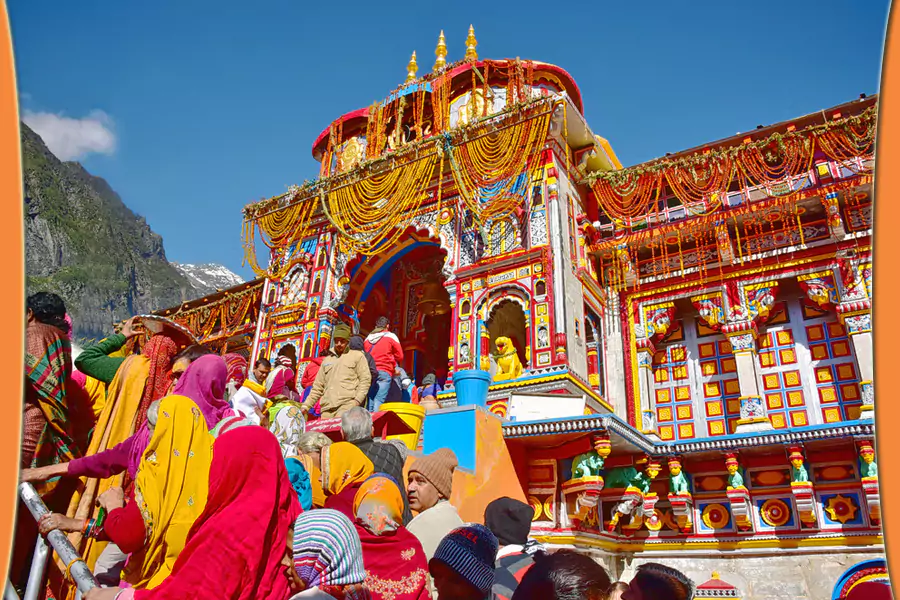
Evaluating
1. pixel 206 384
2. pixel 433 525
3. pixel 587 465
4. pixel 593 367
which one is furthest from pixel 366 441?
pixel 593 367

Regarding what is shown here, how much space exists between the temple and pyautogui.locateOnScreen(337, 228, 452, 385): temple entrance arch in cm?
5

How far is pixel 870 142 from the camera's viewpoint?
8.82 meters

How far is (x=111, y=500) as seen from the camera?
244cm

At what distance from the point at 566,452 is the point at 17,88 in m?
6.09

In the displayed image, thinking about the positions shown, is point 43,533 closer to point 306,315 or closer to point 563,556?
point 563,556

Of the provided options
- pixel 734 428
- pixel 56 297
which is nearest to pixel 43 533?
pixel 56 297

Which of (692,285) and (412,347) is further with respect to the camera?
(412,347)

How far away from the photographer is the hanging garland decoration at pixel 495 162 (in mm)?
Answer: 10680

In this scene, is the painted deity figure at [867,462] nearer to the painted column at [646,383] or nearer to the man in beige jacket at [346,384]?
the painted column at [646,383]

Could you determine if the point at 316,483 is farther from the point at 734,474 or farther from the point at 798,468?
the point at 798,468

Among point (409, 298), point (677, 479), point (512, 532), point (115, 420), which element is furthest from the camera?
point (409, 298)

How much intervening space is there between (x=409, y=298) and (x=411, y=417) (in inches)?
302

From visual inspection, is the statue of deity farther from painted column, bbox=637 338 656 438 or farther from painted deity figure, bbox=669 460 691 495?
painted column, bbox=637 338 656 438

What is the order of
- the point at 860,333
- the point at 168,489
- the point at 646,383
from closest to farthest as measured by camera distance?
the point at 168,489, the point at 860,333, the point at 646,383
